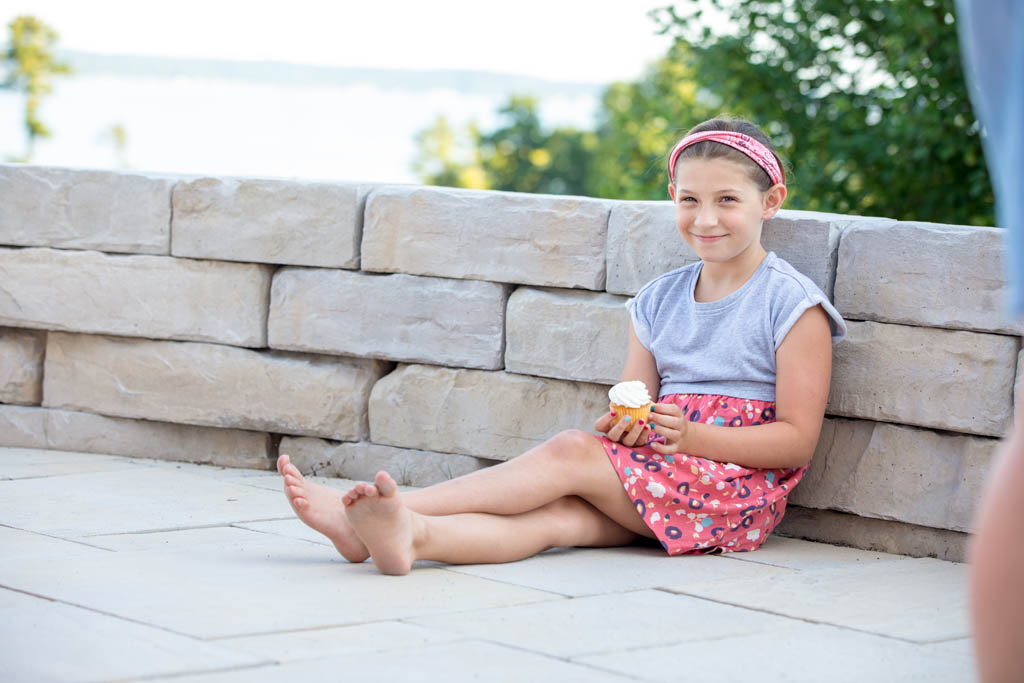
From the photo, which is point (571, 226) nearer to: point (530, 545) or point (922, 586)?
point (530, 545)

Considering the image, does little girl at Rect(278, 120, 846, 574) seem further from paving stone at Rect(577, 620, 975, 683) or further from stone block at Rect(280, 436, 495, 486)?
stone block at Rect(280, 436, 495, 486)

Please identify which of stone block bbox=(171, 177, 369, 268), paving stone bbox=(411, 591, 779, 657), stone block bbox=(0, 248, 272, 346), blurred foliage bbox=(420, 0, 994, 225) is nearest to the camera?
paving stone bbox=(411, 591, 779, 657)

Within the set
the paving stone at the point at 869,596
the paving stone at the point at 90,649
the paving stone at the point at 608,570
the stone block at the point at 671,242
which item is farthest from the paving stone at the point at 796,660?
the stone block at the point at 671,242

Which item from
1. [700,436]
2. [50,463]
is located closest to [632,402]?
[700,436]

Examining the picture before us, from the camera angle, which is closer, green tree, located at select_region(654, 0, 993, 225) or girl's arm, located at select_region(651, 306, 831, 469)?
girl's arm, located at select_region(651, 306, 831, 469)

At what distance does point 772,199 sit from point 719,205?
0.58 feet

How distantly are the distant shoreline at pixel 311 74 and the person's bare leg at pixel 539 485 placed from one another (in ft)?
101

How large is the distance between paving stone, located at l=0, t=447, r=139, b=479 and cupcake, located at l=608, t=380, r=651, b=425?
2082mm

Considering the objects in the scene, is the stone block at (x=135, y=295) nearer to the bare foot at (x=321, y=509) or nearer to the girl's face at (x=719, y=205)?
the bare foot at (x=321, y=509)

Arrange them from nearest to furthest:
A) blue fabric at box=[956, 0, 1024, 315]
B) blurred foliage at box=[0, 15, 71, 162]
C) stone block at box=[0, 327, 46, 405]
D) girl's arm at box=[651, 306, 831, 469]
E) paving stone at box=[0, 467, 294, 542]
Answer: blue fabric at box=[956, 0, 1024, 315] → girl's arm at box=[651, 306, 831, 469] → paving stone at box=[0, 467, 294, 542] → stone block at box=[0, 327, 46, 405] → blurred foliage at box=[0, 15, 71, 162]

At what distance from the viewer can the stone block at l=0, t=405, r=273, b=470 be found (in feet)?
15.3

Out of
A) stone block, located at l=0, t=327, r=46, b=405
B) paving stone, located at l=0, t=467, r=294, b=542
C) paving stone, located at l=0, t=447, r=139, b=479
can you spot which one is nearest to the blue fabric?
paving stone, located at l=0, t=467, r=294, b=542

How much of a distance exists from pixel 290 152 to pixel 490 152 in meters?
7.83

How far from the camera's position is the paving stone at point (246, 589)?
8.67 ft
